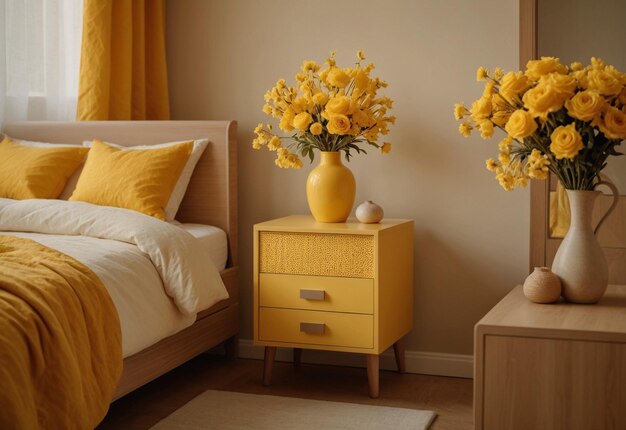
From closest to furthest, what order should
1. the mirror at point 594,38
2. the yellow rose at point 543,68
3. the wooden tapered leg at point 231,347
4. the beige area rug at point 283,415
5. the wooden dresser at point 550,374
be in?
1. the wooden dresser at point 550,374
2. the yellow rose at point 543,68
3. the beige area rug at point 283,415
4. the mirror at point 594,38
5. the wooden tapered leg at point 231,347

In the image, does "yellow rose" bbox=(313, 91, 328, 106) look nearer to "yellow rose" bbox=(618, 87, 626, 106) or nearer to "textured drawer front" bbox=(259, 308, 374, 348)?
"textured drawer front" bbox=(259, 308, 374, 348)

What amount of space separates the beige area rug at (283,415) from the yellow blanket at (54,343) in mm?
Result: 569

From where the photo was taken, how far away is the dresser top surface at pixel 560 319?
77.3 inches

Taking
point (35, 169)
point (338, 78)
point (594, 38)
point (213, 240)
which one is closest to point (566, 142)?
point (594, 38)

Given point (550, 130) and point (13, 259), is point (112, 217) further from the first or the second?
point (550, 130)

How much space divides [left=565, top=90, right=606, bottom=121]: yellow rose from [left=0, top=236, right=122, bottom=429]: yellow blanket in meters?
1.37

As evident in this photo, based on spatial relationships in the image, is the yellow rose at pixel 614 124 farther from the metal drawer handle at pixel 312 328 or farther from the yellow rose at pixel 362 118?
the metal drawer handle at pixel 312 328

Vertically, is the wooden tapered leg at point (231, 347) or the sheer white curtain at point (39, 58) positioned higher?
the sheer white curtain at point (39, 58)

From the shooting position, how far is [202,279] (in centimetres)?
277

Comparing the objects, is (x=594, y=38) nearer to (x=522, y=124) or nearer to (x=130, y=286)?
(x=522, y=124)

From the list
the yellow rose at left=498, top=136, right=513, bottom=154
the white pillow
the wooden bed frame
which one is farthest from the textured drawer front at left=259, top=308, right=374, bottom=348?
the yellow rose at left=498, top=136, right=513, bottom=154

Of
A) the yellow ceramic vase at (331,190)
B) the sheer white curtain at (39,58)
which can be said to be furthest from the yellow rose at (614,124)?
the sheer white curtain at (39,58)

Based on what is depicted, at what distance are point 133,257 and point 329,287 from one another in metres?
0.78

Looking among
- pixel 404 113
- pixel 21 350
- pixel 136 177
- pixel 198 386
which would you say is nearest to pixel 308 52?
pixel 404 113
